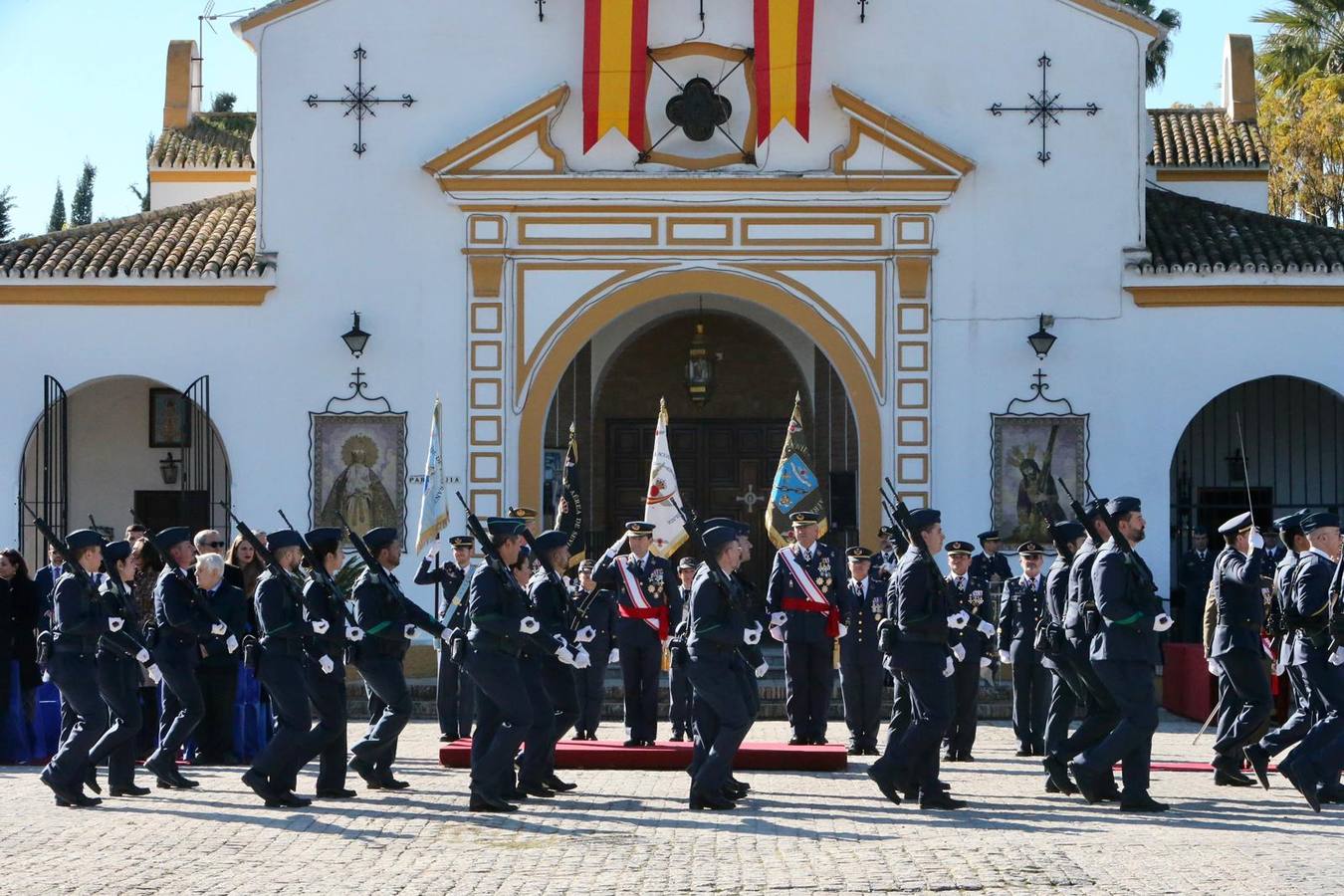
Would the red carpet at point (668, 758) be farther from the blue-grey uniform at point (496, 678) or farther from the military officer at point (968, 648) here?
the blue-grey uniform at point (496, 678)

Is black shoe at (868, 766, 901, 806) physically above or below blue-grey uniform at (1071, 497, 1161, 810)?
below

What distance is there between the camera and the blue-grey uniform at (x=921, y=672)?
41.4 feet

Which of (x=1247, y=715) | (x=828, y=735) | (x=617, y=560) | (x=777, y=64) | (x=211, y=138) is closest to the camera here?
(x=1247, y=715)

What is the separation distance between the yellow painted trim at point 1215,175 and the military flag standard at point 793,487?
32.6ft

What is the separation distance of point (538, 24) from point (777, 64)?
8.95 feet

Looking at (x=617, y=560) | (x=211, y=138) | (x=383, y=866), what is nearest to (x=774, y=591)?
(x=617, y=560)

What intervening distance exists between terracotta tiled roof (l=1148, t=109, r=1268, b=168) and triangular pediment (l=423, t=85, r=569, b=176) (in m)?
9.99

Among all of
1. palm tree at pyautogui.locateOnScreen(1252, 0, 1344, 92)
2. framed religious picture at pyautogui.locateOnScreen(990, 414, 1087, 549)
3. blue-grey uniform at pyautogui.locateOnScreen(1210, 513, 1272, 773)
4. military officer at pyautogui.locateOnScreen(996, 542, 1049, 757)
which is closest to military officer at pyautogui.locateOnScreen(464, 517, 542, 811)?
blue-grey uniform at pyautogui.locateOnScreen(1210, 513, 1272, 773)

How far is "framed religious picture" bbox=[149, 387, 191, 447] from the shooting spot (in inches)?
960

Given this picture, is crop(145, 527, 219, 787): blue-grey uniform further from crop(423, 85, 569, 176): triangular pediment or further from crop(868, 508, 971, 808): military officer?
crop(423, 85, 569, 176): triangular pediment

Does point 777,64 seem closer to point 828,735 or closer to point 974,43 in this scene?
point 974,43

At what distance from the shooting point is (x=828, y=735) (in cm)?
1833

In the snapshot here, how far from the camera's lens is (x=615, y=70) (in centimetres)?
2209

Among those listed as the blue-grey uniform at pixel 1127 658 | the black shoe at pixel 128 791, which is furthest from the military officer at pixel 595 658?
the blue-grey uniform at pixel 1127 658
